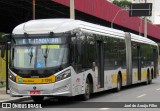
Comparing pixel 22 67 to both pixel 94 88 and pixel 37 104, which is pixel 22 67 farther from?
pixel 94 88

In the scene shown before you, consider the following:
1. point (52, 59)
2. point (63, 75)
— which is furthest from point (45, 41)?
point (63, 75)

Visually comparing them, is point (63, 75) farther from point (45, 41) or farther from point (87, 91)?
point (87, 91)

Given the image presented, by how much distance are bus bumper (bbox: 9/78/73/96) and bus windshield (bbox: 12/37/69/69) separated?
2.20 feet

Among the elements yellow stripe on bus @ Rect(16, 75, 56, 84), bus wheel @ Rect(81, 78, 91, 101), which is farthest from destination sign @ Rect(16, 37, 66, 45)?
bus wheel @ Rect(81, 78, 91, 101)

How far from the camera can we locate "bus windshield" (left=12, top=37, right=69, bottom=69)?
17.2 metres

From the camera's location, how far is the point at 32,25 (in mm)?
17891

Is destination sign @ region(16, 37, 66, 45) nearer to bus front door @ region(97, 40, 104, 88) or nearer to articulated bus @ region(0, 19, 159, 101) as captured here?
articulated bus @ region(0, 19, 159, 101)

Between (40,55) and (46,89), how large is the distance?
1287mm

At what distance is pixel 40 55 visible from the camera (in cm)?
1727

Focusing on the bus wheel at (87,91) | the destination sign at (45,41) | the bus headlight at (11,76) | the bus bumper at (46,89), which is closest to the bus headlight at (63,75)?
the bus bumper at (46,89)

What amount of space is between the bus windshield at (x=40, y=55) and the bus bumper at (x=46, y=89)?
2.20 feet

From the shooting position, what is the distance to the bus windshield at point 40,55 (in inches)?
675

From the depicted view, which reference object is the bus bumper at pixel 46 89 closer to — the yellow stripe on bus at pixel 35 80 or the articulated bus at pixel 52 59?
the articulated bus at pixel 52 59

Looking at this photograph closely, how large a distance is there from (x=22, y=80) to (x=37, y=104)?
1.32 m
